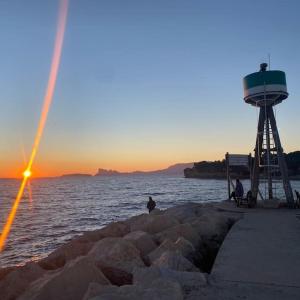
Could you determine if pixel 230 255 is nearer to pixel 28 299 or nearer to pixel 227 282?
pixel 227 282

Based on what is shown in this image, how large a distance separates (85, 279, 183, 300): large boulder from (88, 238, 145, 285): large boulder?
6.66 ft

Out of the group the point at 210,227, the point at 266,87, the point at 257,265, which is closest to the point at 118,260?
the point at 257,265

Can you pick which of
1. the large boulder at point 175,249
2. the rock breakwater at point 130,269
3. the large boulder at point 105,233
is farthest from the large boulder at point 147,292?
the large boulder at point 105,233

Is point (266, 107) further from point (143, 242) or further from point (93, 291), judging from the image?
point (93, 291)

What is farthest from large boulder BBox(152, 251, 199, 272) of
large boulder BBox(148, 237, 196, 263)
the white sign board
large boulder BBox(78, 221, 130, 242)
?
the white sign board

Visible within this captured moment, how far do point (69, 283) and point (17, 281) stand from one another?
229cm

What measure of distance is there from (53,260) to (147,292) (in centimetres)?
627

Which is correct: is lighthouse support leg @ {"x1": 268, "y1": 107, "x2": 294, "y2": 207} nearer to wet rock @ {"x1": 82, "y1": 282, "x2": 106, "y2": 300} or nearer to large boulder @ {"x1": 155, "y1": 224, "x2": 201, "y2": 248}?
large boulder @ {"x1": 155, "y1": 224, "x2": 201, "y2": 248}

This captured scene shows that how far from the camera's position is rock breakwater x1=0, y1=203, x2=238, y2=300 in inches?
236

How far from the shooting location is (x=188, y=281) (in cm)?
654

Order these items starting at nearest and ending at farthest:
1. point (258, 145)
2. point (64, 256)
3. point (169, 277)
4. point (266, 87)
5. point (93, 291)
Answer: point (93, 291) < point (169, 277) < point (64, 256) < point (266, 87) < point (258, 145)

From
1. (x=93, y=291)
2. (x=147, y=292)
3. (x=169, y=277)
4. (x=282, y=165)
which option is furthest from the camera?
(x=282, y=165)

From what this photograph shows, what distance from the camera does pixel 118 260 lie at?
848 cm

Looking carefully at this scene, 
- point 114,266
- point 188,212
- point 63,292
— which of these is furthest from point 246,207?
point 63,292
